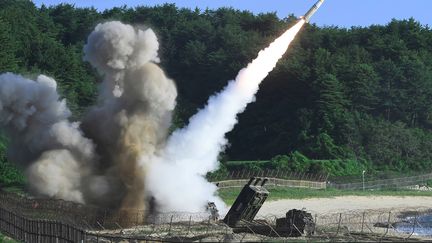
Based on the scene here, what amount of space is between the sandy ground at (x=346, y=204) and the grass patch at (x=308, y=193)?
1.23 m

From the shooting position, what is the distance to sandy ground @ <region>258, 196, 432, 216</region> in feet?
212

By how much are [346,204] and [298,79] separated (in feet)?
130

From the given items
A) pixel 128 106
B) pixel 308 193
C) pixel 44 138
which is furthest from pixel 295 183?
pixel 44 138

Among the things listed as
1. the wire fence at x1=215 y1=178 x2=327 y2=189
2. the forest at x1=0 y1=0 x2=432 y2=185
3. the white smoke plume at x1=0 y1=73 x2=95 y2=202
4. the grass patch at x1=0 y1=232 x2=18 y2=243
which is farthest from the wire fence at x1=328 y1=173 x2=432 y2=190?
the grass patch at x1=0 y1=232 x2=18 y2=243

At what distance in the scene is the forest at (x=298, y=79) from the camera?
98.5m

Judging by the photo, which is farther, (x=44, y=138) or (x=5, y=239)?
(x=44, y=138)

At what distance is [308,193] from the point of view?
74.9 m

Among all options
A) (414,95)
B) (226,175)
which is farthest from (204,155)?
(414,95)

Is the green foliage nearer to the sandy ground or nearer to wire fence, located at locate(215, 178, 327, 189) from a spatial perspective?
the sandy ground

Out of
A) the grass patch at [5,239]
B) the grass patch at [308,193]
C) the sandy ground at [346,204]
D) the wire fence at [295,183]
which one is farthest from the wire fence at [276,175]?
the grass patch at [5,239]

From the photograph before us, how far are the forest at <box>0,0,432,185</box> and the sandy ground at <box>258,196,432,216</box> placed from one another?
1382 cm

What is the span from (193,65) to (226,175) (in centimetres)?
4569

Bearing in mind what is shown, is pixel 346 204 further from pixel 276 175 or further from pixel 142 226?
pixel 142 226

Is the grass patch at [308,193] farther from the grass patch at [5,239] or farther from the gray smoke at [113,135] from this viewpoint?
the grass patch at [5,239]
